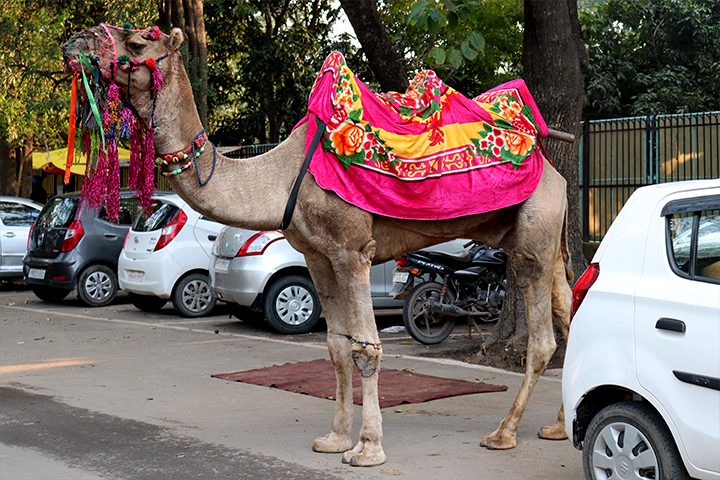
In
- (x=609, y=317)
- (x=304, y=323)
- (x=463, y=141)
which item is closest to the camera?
(x=609, y=317)

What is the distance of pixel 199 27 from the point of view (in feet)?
67.9

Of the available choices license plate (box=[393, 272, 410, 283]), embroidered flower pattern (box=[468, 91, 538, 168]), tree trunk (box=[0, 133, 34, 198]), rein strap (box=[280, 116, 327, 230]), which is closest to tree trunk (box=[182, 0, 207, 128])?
tree trunk (box=[0, 133, 34, 198])

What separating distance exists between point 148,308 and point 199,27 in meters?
8.92

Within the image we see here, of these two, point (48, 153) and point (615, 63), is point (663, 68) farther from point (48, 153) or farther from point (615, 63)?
point (48, 153)

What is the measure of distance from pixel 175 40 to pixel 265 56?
63.6 feet

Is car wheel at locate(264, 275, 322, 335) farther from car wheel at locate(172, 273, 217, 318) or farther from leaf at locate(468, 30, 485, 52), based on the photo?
leaf at locate(468, 30, 485, 52)

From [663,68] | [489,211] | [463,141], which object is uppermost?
[663,68]

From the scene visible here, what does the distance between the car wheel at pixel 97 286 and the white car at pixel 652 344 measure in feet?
38.4

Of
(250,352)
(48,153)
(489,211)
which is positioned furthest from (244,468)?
(48,153)

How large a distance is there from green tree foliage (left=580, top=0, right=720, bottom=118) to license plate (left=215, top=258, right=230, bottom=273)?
49.3 feet

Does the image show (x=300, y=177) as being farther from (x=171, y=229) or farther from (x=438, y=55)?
(x=171, y=229)

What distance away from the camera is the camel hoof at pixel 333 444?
5.81 m

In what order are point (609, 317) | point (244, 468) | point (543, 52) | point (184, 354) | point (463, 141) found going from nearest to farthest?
1. point (609, 317)
2. point (244, 468)
3. point (463, 141)
4. point (543, 52)
5. point (184, 354)

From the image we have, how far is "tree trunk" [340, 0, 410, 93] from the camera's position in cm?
1016
